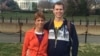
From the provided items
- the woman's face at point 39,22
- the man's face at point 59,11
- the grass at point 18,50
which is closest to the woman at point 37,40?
the woman's face at point 39,22

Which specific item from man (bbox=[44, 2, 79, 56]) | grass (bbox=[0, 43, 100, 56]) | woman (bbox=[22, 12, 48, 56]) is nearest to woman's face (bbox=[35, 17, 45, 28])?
woman (bbox=[22, 12, 48, 56])

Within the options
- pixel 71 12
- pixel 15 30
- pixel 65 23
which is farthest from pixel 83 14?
pixel 65 23

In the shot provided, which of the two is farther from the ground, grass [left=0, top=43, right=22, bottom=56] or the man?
the man

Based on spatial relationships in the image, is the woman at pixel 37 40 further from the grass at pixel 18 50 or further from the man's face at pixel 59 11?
the grass at pixel 18 50

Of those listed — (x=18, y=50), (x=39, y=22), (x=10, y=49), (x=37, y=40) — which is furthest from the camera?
(x=10, y=49)

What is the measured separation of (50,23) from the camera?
5.08 metres

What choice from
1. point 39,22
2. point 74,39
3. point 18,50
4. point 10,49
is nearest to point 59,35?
point 74,39

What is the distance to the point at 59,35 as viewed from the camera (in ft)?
16.5

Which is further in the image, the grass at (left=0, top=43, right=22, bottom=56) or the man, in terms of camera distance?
the grass at (left=0, top=43, right=22, bottom=56)

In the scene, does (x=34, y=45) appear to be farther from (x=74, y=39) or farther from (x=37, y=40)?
(x=74, y=39)

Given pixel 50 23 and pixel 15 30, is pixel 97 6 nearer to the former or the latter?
pixel 15 30

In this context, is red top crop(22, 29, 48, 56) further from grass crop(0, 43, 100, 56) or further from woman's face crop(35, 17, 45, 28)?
grass crop(0, 43, 100, 56)

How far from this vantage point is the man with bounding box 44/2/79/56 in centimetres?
500

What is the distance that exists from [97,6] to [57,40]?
5779 centimetres
